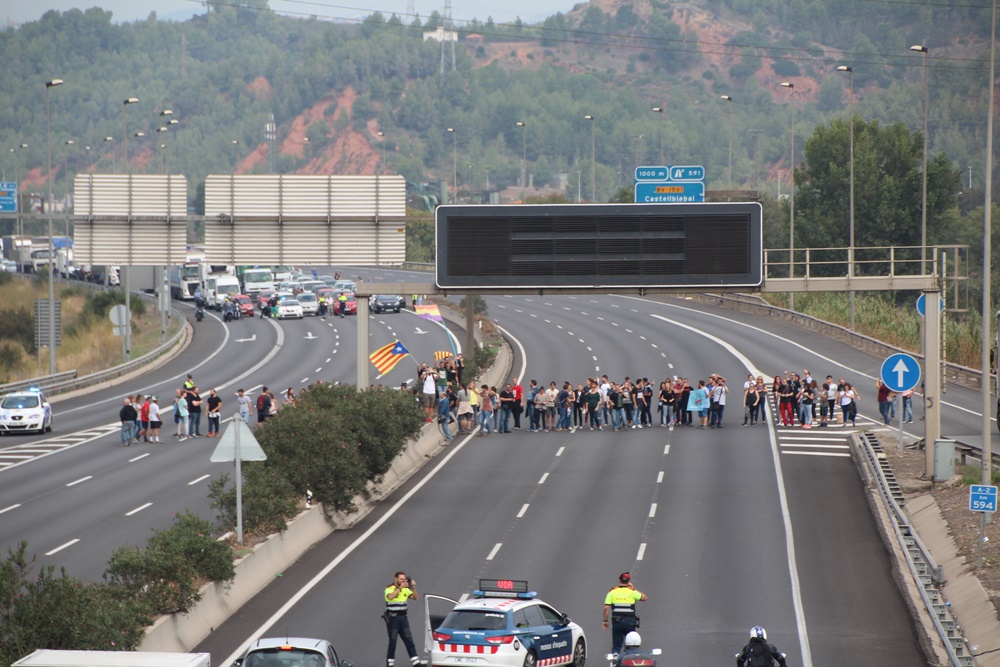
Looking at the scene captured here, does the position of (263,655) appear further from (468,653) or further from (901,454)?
(901,454)

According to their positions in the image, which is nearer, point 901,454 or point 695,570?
point 695,570

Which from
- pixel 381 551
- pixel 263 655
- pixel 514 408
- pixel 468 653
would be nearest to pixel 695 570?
pixel 381 551

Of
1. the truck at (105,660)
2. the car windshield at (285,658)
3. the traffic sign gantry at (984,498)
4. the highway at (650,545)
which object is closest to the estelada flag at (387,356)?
the highway at (650,545)

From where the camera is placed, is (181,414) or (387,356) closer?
(181,414)

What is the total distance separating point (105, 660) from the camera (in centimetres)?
1286

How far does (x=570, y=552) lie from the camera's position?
26.8 m

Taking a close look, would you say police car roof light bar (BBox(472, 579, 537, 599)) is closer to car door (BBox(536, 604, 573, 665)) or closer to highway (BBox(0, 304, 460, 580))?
car door (BBox(536, 604, 573, 665))

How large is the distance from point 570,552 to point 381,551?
364 cm

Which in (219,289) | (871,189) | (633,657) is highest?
(871,189)

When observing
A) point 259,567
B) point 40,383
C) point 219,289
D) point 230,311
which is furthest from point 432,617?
point 219,289

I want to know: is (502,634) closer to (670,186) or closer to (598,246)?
(598,246)

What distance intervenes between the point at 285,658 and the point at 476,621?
310 centimetres

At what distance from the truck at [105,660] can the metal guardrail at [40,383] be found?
40.2 metres

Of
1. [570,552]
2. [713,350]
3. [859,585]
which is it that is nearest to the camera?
[859,585]
